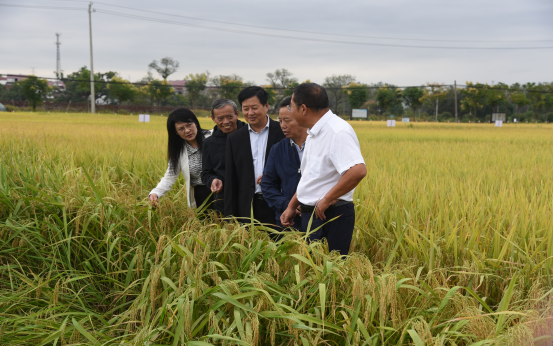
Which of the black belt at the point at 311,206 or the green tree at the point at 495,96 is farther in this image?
the green tree at the point at 495,96

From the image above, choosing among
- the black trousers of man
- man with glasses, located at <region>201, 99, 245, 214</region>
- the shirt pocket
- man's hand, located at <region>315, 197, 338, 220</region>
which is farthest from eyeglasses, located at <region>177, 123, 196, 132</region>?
man's hand, located at <region>315, 197, 338, 220</region>

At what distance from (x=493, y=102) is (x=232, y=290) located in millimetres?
52450

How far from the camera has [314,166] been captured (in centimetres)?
213

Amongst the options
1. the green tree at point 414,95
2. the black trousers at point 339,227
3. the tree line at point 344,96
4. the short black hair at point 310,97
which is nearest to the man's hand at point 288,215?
the black trousers at point 339,227

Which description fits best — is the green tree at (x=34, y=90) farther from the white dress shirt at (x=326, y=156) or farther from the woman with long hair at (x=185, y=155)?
the white dress shirt at (x=326, y=156)

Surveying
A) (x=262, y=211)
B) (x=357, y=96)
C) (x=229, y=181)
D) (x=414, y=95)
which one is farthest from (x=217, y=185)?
(x=414, y=95)

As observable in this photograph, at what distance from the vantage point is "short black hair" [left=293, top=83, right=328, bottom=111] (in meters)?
2.09

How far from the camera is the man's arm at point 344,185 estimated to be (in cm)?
194

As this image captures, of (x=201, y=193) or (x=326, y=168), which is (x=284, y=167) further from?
(x=201, y=193)

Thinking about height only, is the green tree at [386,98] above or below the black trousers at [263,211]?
above

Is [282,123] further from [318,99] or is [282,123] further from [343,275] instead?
[343,275]

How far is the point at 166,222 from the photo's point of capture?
3.10 metres

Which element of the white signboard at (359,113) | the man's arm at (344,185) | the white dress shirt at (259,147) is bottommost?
the man's arm at (344,185)

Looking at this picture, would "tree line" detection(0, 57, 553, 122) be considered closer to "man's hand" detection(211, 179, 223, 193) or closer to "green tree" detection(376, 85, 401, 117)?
"green tree" detection(376, 85, 401, 117)
